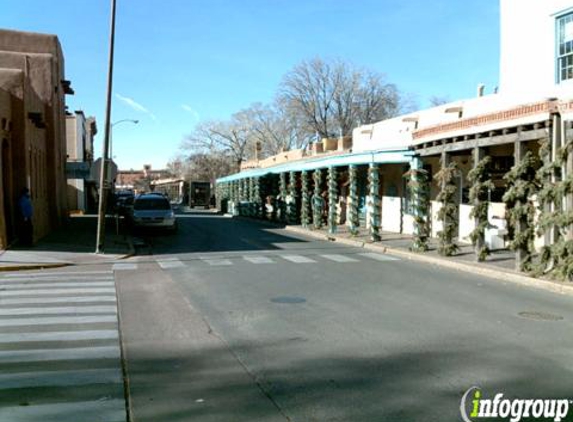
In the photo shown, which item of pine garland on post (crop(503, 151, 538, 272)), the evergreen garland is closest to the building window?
pine garland on post (crop(503, 151, 538, 272))

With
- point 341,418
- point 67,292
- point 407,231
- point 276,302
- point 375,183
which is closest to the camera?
point 341,418

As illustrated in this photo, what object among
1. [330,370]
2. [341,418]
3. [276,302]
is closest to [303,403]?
[341,418]

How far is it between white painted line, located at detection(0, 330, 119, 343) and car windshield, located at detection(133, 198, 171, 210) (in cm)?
2097

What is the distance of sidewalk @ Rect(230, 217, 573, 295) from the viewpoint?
1266 cm

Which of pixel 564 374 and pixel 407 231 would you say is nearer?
pixel 564 374

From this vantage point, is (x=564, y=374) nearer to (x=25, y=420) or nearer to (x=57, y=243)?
(x=25, y=420)

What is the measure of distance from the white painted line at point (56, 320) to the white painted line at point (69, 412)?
3.61m

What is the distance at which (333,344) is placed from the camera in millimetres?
7445

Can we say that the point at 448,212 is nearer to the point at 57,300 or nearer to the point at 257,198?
the point at 57,300

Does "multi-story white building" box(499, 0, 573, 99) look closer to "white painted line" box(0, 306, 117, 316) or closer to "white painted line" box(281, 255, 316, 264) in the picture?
"white painted line" box(281, 255, 316, 264)

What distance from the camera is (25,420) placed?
4.95 meters

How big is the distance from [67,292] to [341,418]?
814cm

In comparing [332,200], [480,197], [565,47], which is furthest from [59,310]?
[332,200]

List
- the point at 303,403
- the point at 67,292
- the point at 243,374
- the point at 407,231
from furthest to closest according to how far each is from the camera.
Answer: the point at 407,231 → the point at 67,292 → the point at 243,374 → the point at 303,403
